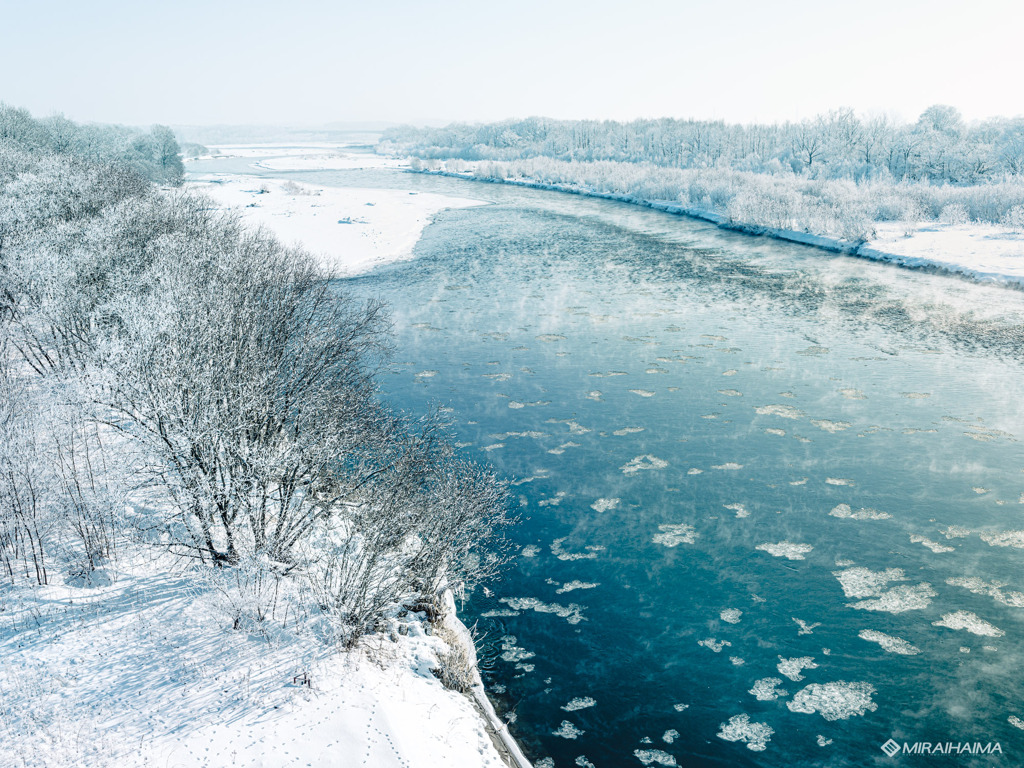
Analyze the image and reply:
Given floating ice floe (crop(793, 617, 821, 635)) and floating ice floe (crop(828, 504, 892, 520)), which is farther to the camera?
floating ice floe (crop(828, 504, 892, 520))

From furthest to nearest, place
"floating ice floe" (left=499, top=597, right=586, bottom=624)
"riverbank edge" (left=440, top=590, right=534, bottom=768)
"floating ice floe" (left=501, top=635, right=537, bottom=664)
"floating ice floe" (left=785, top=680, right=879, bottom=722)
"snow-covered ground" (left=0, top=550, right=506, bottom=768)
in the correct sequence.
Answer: "floating ice floe" (left=499, top=597, right=586, bottom=624) → "floating ice floe" (left=501, top=635, right=537, bottom=664) → "floating ice floe" (left=785, top=680, right=879, bottom=722) → "riverbank edge" (left=440, top=590, right=534, bottom=768) → "snow-covered ground" (left=0, top=550, right=506, bottom=768)

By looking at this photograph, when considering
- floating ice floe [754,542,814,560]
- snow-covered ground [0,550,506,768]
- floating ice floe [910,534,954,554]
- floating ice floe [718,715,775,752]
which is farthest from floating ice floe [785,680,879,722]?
snow-covered ground [0,550,506,768]

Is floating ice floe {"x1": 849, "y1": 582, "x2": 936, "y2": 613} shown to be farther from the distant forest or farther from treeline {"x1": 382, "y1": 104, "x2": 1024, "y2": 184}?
treeline {"x1": 382, "y1": 104, "x2": 1024, "y2": 184}

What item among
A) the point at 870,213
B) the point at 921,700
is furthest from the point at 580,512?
the point at 870,213

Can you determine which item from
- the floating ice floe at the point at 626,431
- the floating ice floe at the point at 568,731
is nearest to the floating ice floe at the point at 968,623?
the floating ice floe at the point at 568,731

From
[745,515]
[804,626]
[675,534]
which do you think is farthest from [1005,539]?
[675,534]

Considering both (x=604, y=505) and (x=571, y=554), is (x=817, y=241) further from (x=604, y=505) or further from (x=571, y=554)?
(x=571, y=554)

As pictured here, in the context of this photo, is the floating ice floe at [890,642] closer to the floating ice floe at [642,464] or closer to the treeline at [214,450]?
the floating ice floe at [642,464]

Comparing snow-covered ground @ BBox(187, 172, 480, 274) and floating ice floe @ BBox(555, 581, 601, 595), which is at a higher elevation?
snow-covered ground @ BBox(187, 172, 480, 274)
